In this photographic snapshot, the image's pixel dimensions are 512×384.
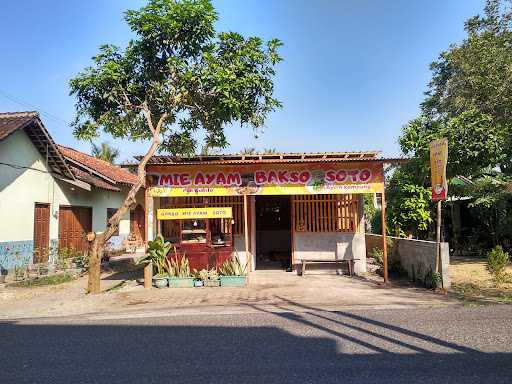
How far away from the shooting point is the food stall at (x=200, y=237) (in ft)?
36.3

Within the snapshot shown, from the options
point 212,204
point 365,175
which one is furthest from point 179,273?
point 365,175

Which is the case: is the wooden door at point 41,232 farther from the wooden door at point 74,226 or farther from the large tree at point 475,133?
the large tree at point 475,133

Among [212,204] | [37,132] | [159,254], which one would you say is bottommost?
[159,254]

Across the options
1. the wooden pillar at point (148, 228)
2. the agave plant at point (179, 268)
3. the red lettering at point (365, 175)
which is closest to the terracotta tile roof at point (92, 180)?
the wooden pillar at point (148, 228)

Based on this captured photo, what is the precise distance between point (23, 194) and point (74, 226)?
319 cm

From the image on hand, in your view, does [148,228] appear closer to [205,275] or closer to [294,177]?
[205,275]

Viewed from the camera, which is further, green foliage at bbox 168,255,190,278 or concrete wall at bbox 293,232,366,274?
concrete wall at bbox 293,232,366,274

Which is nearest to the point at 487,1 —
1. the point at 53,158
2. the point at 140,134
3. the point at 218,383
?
the point at 140,134

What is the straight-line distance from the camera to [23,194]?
42.5 feet

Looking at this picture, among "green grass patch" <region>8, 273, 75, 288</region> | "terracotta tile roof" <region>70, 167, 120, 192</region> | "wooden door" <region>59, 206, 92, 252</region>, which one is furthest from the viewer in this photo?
"terracotta tile roof" <region>70, 167, 120, 192</region>

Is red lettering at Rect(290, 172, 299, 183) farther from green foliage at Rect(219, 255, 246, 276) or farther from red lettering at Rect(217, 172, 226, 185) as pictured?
green foliage at Rect(219, 255, 246, 276)

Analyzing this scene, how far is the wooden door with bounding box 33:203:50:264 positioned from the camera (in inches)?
534

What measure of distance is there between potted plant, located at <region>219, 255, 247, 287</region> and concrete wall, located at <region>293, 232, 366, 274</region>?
2.41 meters

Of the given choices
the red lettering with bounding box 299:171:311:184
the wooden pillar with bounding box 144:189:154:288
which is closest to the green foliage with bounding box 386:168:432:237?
the red lettering with bounding box 299:171:311:184
